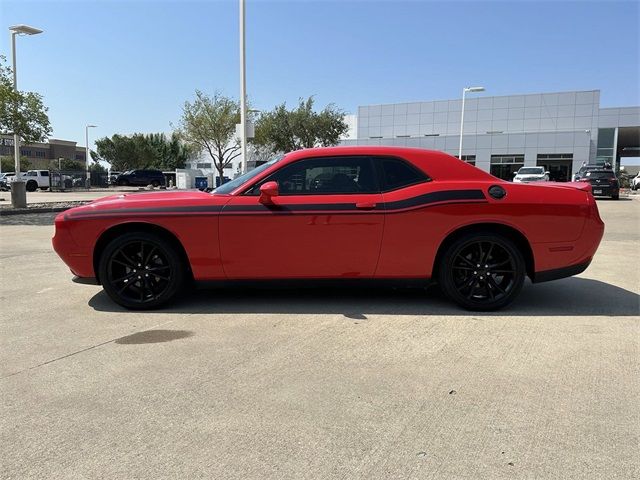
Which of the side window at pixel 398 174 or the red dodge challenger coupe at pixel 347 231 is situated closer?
the red dodge challenger coupe at pixel 347 231

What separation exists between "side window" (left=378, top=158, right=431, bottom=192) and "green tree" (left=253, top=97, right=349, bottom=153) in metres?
39.4

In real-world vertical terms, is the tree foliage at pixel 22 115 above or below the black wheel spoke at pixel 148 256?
above

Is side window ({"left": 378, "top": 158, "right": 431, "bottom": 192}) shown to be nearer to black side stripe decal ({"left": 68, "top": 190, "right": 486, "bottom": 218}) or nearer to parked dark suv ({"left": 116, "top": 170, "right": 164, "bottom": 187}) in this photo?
black side stripe decal ({"left": 68, "top": 190, "right": 486, "bottom": 218})

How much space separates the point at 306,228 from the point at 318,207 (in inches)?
9.0

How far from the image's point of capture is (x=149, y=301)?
191 inches

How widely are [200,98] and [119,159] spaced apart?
38.2 m

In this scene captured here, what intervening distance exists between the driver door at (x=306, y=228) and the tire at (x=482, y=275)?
2.56 feet

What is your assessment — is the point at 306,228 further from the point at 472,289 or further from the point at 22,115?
the point at 22,115

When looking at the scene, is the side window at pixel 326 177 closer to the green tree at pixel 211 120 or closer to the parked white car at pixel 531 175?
the parked white car at pixel 531 175

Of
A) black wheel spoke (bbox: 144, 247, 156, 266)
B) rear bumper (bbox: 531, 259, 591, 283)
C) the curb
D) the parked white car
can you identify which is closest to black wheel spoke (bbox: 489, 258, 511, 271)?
rear bumper (bbox: 531, 259, 591, 283)

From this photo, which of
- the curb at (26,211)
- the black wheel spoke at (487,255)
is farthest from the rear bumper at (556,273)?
A: the curb at (26,211)

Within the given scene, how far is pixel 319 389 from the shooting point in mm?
3168

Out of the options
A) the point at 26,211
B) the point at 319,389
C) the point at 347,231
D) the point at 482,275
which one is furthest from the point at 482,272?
the point at 26,211

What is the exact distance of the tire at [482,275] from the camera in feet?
15.7
